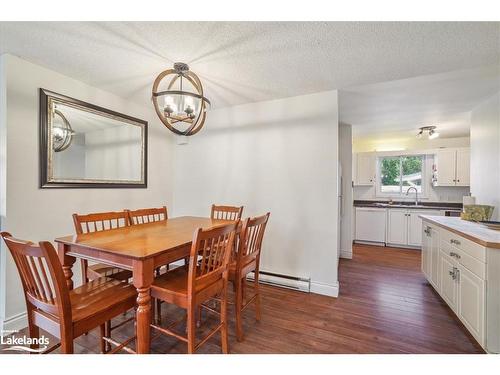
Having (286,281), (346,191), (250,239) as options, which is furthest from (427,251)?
(250,239)

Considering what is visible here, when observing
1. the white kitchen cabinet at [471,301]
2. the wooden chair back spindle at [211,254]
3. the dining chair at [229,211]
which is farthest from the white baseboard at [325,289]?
the wooden chair back spindle at [211,254]

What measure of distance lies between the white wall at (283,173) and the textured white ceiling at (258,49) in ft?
1.69

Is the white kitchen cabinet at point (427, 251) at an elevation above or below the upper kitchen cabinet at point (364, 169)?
below

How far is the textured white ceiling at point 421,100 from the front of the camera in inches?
92.1

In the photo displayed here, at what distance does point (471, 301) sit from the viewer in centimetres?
174

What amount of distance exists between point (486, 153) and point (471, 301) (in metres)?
1.98

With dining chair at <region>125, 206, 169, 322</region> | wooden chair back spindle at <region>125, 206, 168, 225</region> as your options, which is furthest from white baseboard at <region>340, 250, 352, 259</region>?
wooden chair back spindle at <region>125, 206, 168, 225</region>

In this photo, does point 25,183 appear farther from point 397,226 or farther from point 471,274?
point 397,226

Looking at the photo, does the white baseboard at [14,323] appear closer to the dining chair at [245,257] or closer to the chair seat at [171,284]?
the chair seat at [171,284]

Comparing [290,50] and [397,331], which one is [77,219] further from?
[397,331]

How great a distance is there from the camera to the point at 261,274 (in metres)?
2.94
